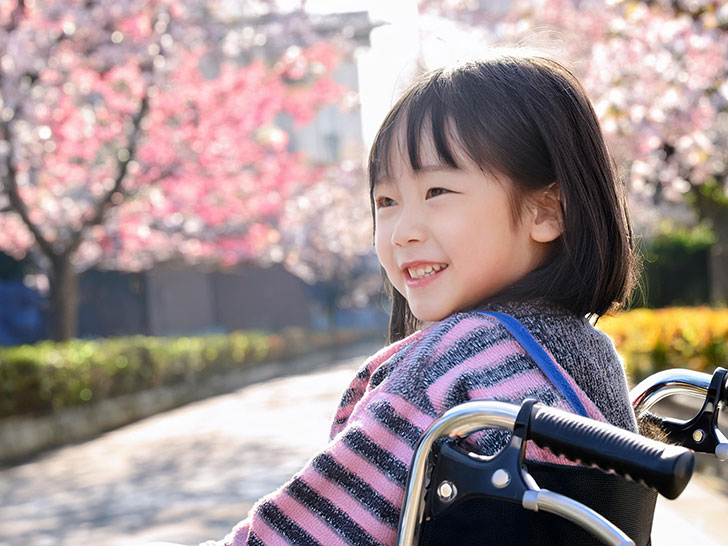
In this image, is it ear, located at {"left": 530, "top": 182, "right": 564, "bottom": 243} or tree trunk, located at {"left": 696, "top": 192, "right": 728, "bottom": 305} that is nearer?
ear, located at {"left": 530, "top": 182, "right": 564, "bottom": 243}

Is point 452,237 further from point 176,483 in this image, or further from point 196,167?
point 196,167

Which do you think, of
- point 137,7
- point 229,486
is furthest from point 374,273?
point 229,486

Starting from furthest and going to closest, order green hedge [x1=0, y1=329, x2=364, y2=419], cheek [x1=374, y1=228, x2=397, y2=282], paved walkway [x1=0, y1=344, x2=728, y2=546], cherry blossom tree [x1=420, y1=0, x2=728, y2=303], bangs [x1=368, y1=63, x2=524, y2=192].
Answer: green hedge [x1=0, y1=329, x2=364, y2=419] → cherry blossom tree [x1=420, y1=0, x2=728, y2=303] → paved walkway [x1=0, y1=344, x2=728, y2=546] → cheek [x1=374, y1=228, x2=397, y2=282] → bangs [x1=368, y1=63, x2=524, y2=192]

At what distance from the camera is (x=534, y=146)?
4.98 feet

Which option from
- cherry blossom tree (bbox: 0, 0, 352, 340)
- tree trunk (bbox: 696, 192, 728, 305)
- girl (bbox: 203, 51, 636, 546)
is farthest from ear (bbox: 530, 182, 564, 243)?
tree trunk (bbox: 696, 192, 728, 305)

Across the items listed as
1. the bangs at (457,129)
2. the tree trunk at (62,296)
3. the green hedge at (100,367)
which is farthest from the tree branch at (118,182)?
the bangs at (457,129)

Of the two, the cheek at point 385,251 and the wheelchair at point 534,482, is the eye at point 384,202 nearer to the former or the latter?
the cheek at point 385,251

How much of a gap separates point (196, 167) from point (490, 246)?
12.6 metres

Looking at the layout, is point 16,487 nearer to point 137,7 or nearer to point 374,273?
point 137,7

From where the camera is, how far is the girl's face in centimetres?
149

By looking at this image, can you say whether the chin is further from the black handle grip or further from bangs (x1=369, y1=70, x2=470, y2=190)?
the black handle grip

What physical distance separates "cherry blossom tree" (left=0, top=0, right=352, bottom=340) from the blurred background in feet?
0.11

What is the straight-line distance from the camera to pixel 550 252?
63.1 inches

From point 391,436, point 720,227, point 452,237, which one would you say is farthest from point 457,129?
point 720,227
